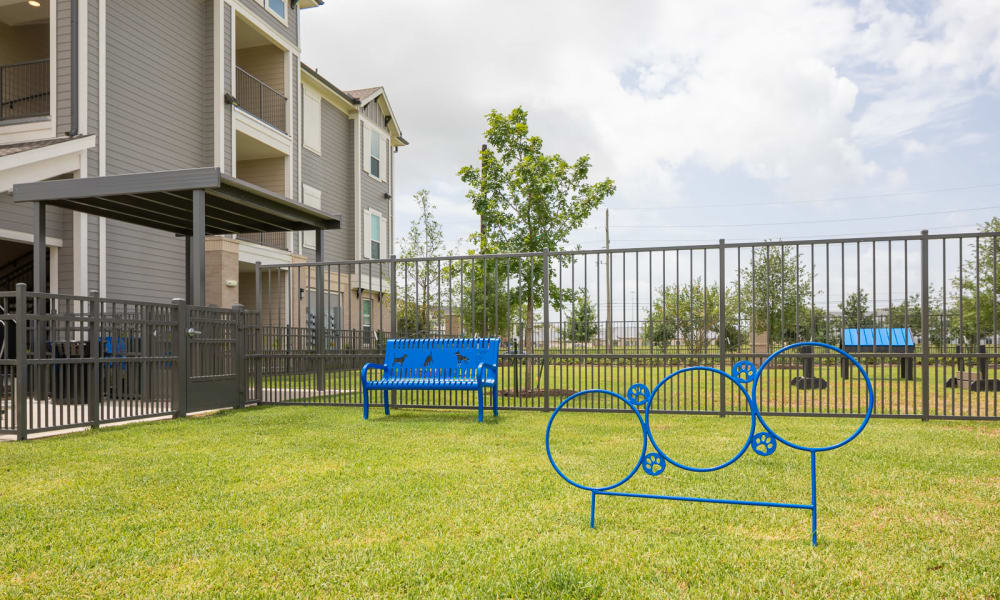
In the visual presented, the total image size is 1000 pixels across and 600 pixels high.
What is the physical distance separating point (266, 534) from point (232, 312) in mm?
7106

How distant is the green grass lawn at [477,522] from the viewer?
9.98 ft

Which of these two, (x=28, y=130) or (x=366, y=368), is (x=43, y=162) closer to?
(x=28, y=130)

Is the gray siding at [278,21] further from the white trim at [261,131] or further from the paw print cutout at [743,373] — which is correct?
the paw print cutout at [743,373]

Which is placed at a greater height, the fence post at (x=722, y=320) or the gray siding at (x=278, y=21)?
the gray siding at (x=278, y=21)

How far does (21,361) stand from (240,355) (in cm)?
359

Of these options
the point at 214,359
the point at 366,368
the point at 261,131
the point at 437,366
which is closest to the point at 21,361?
the point at 214,359

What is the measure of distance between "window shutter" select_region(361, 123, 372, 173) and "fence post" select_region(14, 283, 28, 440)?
64.3 ft

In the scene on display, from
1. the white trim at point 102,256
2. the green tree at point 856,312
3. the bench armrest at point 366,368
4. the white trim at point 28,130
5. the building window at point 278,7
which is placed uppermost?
the building window at point 278,7

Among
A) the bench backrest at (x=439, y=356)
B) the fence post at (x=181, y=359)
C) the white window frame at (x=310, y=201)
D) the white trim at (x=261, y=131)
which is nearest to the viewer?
the bench backrest at (x=439, y=356)

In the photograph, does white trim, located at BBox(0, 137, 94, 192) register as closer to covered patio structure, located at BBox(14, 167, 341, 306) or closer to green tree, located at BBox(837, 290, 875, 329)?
covered patio structure, located at BBox(14, 167, 341, 306)

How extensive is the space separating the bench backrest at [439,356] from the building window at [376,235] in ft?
58.1

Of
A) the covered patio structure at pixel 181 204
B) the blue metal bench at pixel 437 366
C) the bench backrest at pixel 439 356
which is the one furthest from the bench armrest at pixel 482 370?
the covered patio structure at pixel 181 204

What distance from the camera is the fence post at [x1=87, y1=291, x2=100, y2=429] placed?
773 centimetres

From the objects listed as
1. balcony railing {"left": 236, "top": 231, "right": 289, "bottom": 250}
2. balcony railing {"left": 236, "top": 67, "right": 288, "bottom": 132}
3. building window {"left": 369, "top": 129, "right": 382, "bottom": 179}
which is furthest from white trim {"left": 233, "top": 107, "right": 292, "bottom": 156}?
building window {"left": 369, "top": 129, "right": 382, "bottom": 179}
